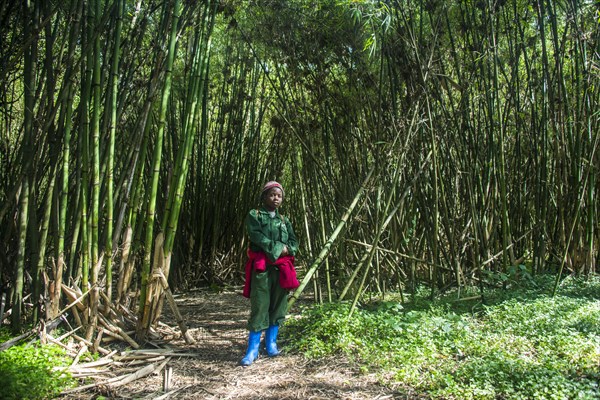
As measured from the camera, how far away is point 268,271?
2.60 meters

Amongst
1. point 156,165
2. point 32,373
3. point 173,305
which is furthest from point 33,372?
point 156,165

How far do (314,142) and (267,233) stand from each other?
1592 millimetres

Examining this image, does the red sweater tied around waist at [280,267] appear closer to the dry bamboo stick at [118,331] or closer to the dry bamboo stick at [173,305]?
the dry bamboo stick at [173,305]

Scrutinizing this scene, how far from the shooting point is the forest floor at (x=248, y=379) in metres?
2.12

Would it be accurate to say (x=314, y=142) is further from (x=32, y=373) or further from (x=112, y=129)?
(x=32, y=373)

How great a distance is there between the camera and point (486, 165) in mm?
3740

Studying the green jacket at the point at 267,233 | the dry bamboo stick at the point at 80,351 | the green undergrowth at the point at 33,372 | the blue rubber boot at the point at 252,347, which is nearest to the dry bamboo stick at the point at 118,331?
the dry bamboo stick at the point at 80,351

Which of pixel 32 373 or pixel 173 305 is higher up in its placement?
pixel 173 305

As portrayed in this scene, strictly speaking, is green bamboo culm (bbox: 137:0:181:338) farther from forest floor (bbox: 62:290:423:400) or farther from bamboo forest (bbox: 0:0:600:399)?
forest floor (bbox: 62:290:423:400)

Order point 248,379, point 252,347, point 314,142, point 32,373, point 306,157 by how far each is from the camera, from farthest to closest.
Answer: point 314,142 → point 306,157 → point 252,347 → point 248,379 → point 32,373

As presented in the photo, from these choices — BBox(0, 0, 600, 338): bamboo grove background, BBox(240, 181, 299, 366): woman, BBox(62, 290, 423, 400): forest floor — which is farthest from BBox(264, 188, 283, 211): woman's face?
BBox(62, 290, 423, 400): forest floor

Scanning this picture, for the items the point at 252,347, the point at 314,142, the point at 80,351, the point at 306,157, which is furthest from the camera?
the point at 314,142

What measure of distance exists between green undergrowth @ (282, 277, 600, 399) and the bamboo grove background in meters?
0.31

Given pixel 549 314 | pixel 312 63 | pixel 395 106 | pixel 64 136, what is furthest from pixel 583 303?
pixel 64 136
